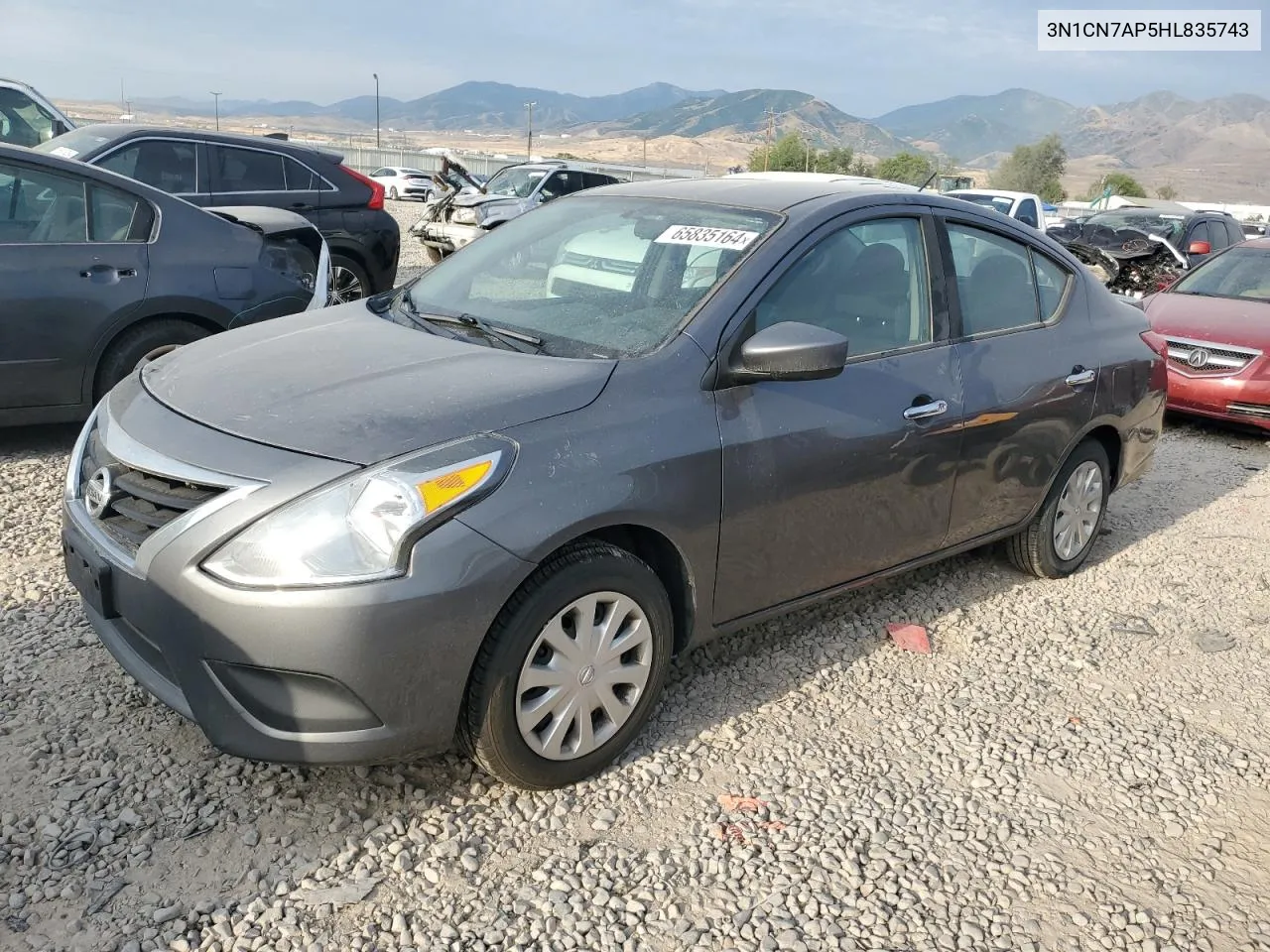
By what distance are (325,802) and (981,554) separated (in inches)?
136

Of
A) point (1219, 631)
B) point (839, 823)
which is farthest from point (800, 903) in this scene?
point (1219, 631)

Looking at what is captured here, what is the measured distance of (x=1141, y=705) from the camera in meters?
3.84

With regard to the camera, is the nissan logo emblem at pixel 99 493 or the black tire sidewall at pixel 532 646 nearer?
the black tire sidewall at pixel 532 646

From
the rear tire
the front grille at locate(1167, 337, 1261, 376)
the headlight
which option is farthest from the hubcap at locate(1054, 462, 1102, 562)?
the rear tire

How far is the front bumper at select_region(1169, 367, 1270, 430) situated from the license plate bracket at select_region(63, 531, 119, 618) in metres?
7.65

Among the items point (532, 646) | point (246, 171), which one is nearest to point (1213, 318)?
point (532, 646)

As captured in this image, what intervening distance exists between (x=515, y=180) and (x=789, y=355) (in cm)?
1784

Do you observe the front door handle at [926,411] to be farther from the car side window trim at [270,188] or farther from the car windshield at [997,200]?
the car windshield at [997,200]

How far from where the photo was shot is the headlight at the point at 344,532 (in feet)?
8.19

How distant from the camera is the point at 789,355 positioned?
3123mm

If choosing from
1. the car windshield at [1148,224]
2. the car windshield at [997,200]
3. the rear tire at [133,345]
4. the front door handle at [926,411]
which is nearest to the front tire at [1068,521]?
the front door handle at [926,411]

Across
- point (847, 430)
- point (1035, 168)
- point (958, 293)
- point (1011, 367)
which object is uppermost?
point (1035, 168)

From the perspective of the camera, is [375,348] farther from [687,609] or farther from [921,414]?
[921,414]

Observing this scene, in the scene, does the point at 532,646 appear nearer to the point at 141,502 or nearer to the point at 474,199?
the point at 141,502
